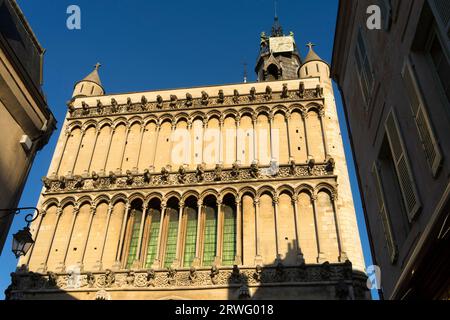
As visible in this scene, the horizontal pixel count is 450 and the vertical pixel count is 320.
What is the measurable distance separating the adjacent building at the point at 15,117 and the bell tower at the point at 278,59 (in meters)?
21.4

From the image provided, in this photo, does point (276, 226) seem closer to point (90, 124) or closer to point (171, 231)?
point (171, 231)

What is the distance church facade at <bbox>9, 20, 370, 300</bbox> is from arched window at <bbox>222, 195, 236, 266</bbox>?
5 centimetres

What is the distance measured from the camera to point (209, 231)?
1731cm

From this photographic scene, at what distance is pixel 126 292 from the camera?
1542cm

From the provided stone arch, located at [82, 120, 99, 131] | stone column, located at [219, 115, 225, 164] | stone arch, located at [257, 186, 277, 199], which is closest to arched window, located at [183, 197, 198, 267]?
stone column, located at [219, 115, 225, 164]

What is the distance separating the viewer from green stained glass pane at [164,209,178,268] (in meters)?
16.6

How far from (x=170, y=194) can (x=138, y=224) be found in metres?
1.86

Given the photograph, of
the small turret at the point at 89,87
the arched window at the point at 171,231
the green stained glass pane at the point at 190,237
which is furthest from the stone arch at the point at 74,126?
the green stained glass pane at the point at 190,237

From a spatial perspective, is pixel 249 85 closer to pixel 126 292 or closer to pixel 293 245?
pixel 293 245

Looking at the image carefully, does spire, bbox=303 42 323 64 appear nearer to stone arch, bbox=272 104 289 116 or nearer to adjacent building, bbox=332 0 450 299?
stone arch, bbox=272 104 289 116

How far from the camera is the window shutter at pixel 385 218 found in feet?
28.5

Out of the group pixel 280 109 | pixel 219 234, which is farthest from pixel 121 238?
pixel 280 109

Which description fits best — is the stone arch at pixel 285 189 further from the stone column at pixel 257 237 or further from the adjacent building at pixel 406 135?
the adjacent building at pixel 406 135
